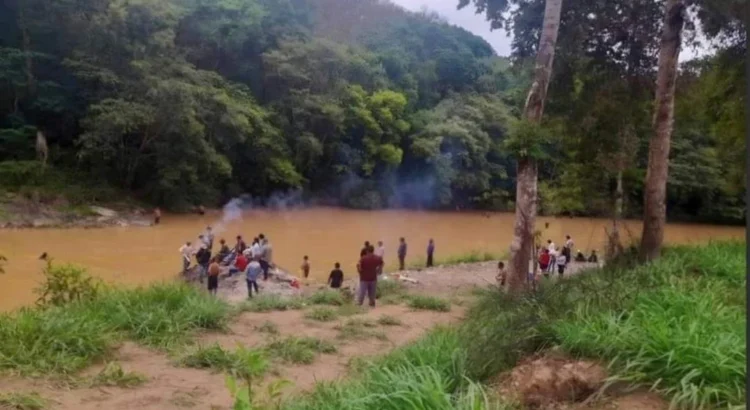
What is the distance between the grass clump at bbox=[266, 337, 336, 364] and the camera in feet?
26.6

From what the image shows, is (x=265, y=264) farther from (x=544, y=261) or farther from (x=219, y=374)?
(x=219, y=374)

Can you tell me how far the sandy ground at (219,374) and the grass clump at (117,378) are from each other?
9 centimetres

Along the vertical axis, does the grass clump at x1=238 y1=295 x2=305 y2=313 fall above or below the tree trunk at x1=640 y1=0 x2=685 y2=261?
below

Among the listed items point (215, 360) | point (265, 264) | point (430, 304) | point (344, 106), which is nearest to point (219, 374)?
point (215, 360)

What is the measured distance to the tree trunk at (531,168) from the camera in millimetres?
10078

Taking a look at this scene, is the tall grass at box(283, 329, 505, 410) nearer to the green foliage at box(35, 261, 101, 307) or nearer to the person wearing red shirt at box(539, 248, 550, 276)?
the green foliage at box(35, 261, 101, 307)

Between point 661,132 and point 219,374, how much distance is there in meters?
8.22

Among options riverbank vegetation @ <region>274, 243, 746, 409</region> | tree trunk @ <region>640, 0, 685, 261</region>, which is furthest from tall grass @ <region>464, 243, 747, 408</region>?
tree trunk @ <region>640, 0, 685, 261</region>

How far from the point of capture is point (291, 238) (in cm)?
2927

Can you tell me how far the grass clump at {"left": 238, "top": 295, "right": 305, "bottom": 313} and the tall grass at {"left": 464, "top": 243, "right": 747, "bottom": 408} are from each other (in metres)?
4.80

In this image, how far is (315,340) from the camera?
8.80 meters

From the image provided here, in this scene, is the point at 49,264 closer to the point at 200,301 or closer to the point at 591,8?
the point at 200,301

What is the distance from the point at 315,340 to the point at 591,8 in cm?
884

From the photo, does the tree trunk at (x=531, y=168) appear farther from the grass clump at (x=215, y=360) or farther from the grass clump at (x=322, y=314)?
the grass clump at (x=215, y=360)
